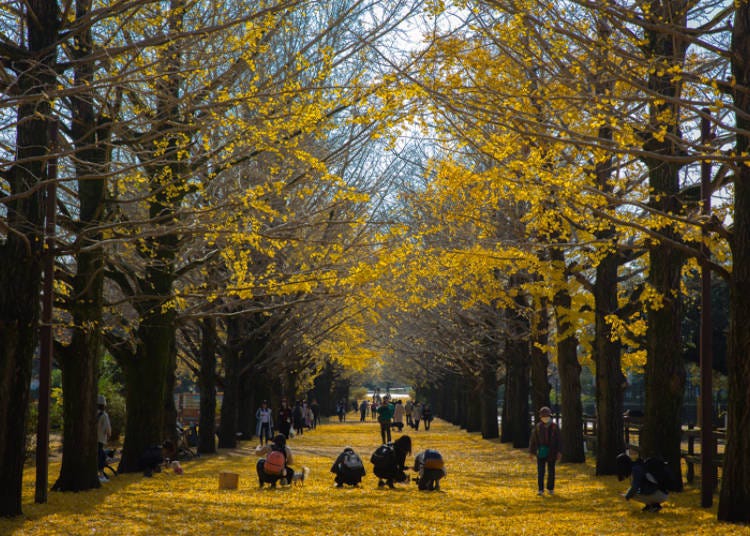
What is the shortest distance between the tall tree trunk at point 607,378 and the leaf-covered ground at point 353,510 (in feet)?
2.32

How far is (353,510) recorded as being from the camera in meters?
13.8

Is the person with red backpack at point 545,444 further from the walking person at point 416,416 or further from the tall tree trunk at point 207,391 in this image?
the walking person at point 416,416

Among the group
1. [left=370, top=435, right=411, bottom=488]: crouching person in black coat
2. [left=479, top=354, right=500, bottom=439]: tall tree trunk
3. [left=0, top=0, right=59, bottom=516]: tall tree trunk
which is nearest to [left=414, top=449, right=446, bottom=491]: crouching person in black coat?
[left=370, top=435, right=411, bottom=488]: crouching person in black coat

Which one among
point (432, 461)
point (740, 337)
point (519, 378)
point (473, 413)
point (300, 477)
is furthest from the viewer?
point (473, 413)

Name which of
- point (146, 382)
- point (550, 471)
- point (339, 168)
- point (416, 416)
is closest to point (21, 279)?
point (146, 382)

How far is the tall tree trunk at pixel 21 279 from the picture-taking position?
1130 cm

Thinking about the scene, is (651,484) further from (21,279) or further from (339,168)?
(339,168)

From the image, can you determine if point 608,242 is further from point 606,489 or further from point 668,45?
point 606,489

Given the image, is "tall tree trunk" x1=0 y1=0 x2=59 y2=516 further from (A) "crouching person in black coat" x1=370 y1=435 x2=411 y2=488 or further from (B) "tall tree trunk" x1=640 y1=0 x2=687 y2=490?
(B) "tall tree trunk" x1=640 y1=0 x2=687 y2=490

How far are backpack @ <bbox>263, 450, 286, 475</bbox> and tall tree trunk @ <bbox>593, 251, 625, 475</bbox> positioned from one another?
21.7 ft

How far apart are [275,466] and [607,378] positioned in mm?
7131

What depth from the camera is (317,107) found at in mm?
12367

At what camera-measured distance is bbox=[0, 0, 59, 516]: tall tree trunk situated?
37.1 ft

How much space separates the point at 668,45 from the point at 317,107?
244 inches
